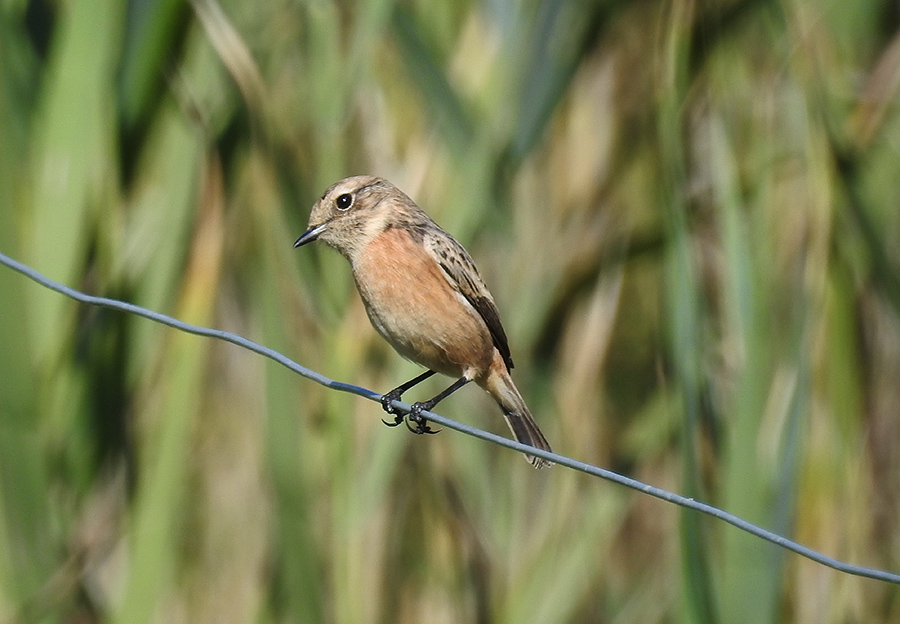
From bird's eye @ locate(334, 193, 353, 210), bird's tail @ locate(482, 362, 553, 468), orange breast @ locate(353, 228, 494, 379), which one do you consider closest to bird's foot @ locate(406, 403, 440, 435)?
orange breast @ locate(353, 228, 494, 379)

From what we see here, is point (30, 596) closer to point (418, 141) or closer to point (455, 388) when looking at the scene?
point (455, 388)

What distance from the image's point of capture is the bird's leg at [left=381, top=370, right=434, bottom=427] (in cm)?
333

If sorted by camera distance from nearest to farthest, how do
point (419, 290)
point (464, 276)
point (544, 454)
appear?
point (544, 454)
point (419, 290)
point (464, 276)

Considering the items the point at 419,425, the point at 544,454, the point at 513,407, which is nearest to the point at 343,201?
the point at 419,425

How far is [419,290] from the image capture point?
11.5ft

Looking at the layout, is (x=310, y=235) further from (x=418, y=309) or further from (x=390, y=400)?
(x=390, y=400)

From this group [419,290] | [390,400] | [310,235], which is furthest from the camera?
[419,290]

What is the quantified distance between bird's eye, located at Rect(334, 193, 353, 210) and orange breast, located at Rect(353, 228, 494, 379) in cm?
15

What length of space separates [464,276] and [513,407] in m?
0.48

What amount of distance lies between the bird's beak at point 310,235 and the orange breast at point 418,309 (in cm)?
16

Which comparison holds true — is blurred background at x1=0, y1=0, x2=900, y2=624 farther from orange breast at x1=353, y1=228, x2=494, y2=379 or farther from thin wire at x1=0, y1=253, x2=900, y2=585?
thin wire at x1=0, y1=253, x2=900, y2=585

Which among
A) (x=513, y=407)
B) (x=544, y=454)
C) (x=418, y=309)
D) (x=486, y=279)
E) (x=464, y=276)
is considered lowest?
(x=544, y=454)

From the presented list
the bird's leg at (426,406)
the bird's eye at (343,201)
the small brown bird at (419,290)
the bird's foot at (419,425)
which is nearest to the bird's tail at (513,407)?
the small brown bird at (419,290)

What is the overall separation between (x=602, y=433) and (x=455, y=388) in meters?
0.93
